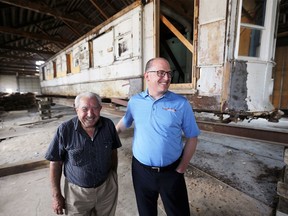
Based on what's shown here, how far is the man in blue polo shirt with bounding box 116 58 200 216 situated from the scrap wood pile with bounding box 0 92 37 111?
50.5ft

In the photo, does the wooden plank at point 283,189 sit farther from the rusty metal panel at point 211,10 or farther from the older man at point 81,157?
the rusty metal panel at point 211,10

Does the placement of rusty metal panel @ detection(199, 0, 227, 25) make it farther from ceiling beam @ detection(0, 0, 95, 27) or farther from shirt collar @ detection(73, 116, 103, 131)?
ceiling beam @ detection(0, 0, 95, 27)

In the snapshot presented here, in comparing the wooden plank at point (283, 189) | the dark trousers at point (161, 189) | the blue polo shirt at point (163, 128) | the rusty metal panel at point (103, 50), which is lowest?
the wooden plank at point (283, 189)

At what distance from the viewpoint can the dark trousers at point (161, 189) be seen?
148 centimetres

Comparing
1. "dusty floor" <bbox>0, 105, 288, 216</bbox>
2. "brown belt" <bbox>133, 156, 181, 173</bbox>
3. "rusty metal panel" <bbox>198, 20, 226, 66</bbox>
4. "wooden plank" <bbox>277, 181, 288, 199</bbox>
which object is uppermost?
"rusty metal panel" <bbox>198, 20, 226, 66</bbox>

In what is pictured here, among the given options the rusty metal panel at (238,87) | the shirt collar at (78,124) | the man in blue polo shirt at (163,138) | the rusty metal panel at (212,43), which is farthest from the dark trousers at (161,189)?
the rusty metal panel at (212,43)

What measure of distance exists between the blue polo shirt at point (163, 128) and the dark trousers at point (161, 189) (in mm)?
98

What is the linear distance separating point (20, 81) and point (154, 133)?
1427 inches

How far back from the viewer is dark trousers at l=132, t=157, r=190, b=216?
1.48 metres

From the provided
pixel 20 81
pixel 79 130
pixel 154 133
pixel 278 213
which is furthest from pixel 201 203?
pixel 20 81

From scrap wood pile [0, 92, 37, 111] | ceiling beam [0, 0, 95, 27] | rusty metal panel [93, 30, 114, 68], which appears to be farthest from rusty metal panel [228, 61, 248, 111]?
scrap wood pile [0, 92, 37, 111]

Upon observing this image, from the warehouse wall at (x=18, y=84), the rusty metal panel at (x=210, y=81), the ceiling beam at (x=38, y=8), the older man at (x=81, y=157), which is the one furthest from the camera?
the warehouse wall at (x=18, y=84)

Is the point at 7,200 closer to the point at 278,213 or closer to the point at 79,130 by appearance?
the point at 79,130

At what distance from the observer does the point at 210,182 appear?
2883mm
